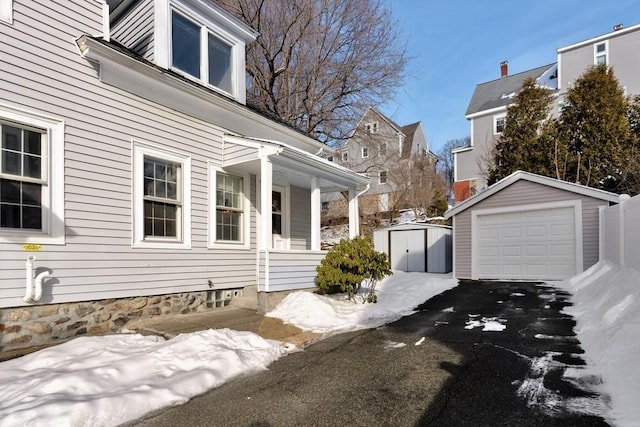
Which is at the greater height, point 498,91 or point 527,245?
point 498,91

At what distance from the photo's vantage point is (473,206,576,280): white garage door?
428 inches

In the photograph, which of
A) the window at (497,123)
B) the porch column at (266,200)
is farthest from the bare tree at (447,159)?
the porch column at (266,200)

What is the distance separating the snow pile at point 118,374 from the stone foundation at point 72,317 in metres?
0.58

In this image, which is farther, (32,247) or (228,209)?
(228,209)

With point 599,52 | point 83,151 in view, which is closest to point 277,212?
point 83,151

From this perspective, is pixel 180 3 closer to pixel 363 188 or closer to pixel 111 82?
pixel 111 82

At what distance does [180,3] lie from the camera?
23.5 feet

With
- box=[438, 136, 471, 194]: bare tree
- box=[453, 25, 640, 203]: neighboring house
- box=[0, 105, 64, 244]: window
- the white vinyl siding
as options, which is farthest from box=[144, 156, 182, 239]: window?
box=[438, 136, 471, 194]: bare tree

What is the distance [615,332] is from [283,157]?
18.5 ft

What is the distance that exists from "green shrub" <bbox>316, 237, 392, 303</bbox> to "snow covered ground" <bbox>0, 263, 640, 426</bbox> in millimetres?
1261

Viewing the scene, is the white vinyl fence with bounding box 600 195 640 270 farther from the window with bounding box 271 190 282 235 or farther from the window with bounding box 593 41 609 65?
the window with bounding box 593 41 609 65

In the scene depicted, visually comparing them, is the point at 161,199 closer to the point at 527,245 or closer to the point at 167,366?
the point at 167,366

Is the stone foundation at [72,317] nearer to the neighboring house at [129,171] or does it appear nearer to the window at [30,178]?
the neighboring house at [129,171]

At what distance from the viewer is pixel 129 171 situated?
5.99m
